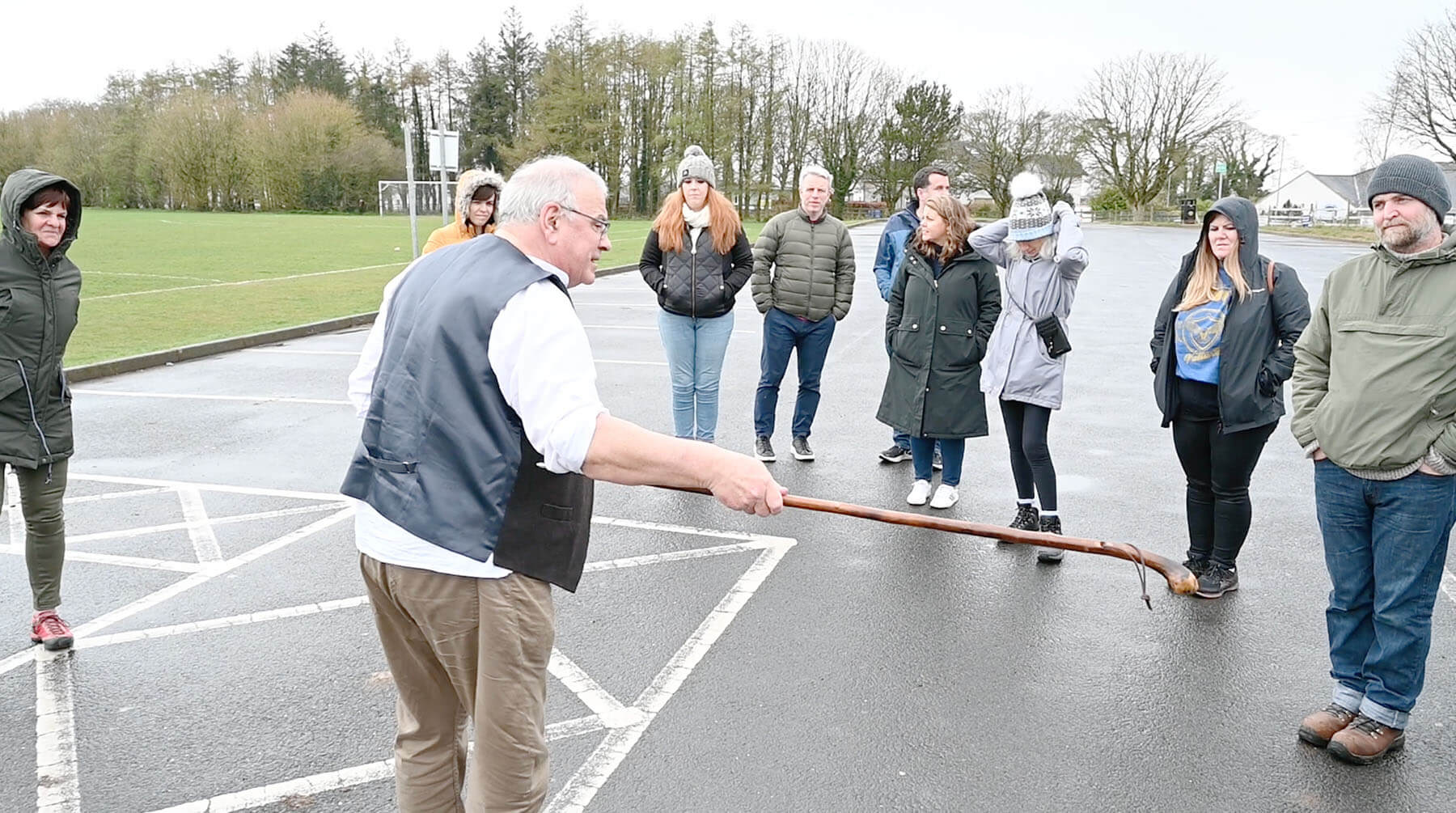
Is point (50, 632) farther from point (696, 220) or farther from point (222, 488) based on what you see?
point (696, 220)

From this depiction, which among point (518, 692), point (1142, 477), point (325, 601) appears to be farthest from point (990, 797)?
point (1142, 477)

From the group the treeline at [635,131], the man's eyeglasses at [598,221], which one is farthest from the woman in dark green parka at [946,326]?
the treeline at [635,131]

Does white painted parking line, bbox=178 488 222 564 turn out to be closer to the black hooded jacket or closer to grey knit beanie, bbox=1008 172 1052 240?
grey knit beanie, bbox=1008 172 1052 240

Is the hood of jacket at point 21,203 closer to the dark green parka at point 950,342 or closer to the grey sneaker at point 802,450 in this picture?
the dark green parka at point 950,342

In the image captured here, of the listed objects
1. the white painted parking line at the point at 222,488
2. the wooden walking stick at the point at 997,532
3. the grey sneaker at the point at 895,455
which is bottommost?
the white painted parking line at the point at 222,488

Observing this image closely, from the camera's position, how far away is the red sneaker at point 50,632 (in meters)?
4.45

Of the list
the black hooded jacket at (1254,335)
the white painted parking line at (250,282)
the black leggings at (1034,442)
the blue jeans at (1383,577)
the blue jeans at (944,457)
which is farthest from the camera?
the white painted parking line at (250,282)

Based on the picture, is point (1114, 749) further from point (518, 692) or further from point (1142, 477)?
point (1142, 477)

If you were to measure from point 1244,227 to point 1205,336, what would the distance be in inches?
20.0

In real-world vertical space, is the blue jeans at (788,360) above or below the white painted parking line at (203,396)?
above

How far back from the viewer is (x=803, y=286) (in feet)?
24.6

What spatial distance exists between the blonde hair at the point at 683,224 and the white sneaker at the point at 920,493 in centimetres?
206

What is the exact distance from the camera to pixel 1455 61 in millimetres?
50500

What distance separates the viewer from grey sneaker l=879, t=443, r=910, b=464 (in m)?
7.80
